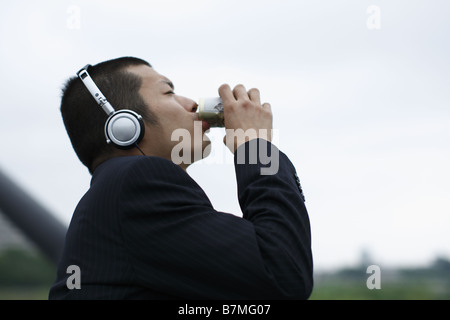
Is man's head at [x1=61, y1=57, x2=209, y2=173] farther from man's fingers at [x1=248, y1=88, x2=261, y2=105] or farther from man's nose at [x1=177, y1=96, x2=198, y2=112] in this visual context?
man's fingers at [x1=248, y1=88, x2=261, y2=105]

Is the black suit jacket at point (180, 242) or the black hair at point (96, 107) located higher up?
the black hair at point (96, 107)

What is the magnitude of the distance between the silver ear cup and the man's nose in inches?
10.2

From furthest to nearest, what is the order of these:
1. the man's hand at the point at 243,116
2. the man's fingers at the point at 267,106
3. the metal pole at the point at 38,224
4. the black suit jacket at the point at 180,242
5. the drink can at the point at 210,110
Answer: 1. the drink can at the point at 210,110
2. the man's fingers at the point at 267,106
3. the man's hand at the point at 243,116
4. the metal pole at the point at 38,224
5. the black suit jacket at the point at 180,242

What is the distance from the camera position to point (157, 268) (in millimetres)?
1465

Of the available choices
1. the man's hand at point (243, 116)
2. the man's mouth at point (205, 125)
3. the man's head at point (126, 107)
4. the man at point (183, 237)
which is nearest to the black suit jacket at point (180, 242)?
the man at point (183, 237)

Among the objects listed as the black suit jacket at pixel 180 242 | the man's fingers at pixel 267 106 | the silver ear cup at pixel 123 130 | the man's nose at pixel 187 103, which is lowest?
the black suit jacket at pixel 180 242

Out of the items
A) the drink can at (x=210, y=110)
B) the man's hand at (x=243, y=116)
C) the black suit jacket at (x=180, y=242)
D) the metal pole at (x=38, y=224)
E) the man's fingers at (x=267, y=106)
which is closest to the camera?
the black suit jacket at (x=180, y=242)

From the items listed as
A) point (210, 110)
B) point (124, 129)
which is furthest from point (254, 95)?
point (124, 129)

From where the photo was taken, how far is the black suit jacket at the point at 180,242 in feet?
4.72

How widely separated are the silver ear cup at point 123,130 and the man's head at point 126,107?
61 mm

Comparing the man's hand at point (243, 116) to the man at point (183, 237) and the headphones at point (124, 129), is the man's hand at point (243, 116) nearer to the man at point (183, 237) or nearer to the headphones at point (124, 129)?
the man at point (183, 237)

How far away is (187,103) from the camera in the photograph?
204 cm
